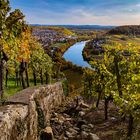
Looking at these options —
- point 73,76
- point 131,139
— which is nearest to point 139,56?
point 131,139

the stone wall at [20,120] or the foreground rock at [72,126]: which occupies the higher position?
the stone wall at [20,120]

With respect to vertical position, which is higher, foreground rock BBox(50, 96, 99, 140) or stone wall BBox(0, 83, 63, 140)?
stone wall BBox(0, 83, 63, 140)

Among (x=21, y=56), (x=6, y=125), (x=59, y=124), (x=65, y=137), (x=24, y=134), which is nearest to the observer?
(x=6, y=125)

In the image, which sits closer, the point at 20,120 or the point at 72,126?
the point at 20,120

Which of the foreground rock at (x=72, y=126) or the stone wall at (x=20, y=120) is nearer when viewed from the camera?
the stone wall at (x=20, y=120)

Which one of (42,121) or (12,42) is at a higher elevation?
(12,42)

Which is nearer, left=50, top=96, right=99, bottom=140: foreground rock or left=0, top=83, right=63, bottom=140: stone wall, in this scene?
left=0, top=83, right=63, bottom=140: stone wall

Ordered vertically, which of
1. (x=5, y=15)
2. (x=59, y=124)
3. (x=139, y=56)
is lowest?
(x=59, y=124)

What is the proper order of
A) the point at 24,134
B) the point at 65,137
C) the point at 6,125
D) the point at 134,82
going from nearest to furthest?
the point at 6,125 → the point at 24,134 → the point at 134,82 → the point at 65,137

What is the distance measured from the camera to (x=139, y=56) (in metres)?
36.1

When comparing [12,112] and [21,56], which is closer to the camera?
[12,112]

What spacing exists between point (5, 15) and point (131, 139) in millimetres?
23470

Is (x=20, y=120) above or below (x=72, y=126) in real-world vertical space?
above

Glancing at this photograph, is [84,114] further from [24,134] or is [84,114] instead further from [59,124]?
[24,134]
